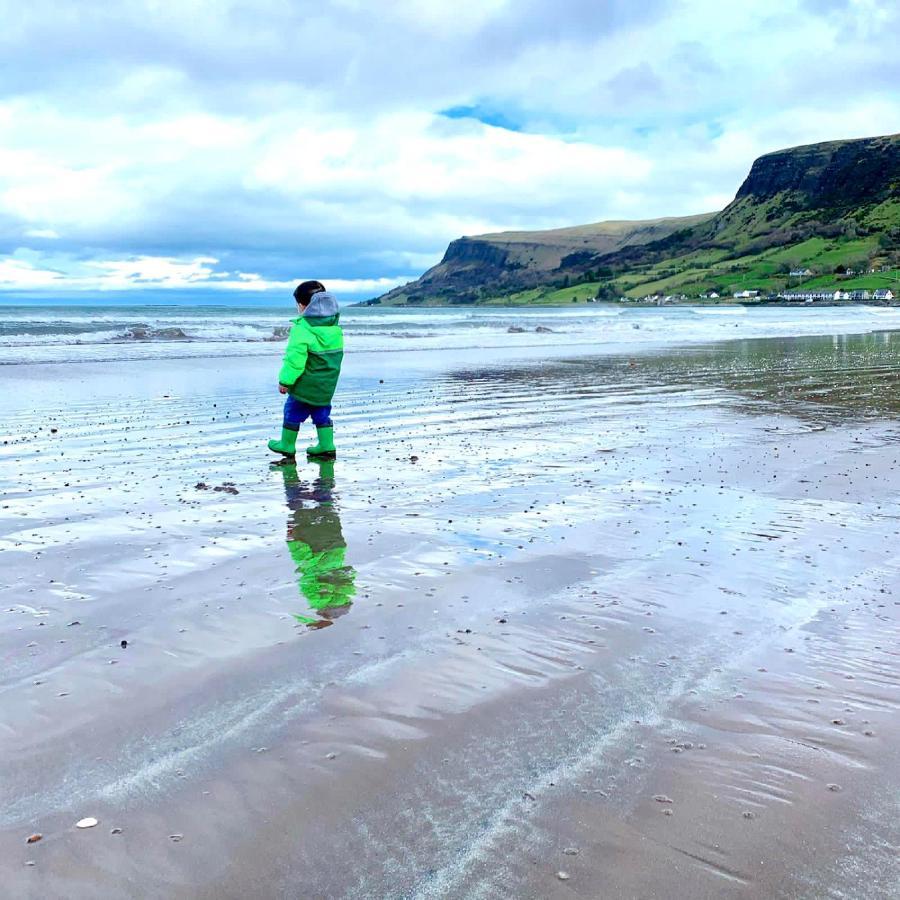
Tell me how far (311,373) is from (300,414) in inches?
23.5

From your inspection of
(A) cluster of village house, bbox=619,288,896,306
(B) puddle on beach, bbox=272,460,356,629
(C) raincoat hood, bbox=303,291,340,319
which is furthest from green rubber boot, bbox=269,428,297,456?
(A) cluster of village house, bbox=619,288,896,306

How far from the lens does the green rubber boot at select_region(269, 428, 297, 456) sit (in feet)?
38.1

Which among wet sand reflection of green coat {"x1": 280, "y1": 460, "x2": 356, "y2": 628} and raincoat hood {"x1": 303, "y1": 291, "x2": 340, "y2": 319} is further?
raincoat hood {"x1": 303, "y1": 291, "x2": 340, "y2": 319}

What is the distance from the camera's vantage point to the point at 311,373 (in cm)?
1186

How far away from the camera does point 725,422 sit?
46.9 feet

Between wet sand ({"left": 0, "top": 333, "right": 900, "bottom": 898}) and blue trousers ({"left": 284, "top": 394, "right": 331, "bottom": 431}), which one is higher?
blue trousers ({"left": 284, "top": 394, "right": 331, "bottom": 431})

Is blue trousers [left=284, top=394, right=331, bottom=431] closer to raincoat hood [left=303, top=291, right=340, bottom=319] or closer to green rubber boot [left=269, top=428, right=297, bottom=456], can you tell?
green rubber boot [left=269, top=428, right=297, bottom=456]

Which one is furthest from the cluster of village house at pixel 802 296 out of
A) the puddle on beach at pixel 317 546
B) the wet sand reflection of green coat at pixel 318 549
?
the wet sand reflection of green coat at pixel 318 549

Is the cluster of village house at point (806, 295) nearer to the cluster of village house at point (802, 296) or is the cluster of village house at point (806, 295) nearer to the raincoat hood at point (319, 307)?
the cluster of village house at point (802, 296)

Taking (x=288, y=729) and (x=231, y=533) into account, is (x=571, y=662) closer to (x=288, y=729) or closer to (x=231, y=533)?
(x=288, y=729)

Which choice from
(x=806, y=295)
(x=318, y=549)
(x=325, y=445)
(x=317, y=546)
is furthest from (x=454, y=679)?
(x=806, y=295)

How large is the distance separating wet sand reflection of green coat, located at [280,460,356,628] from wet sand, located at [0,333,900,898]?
4cm

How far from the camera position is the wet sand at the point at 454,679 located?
3.01m

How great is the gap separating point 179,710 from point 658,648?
261 cm
